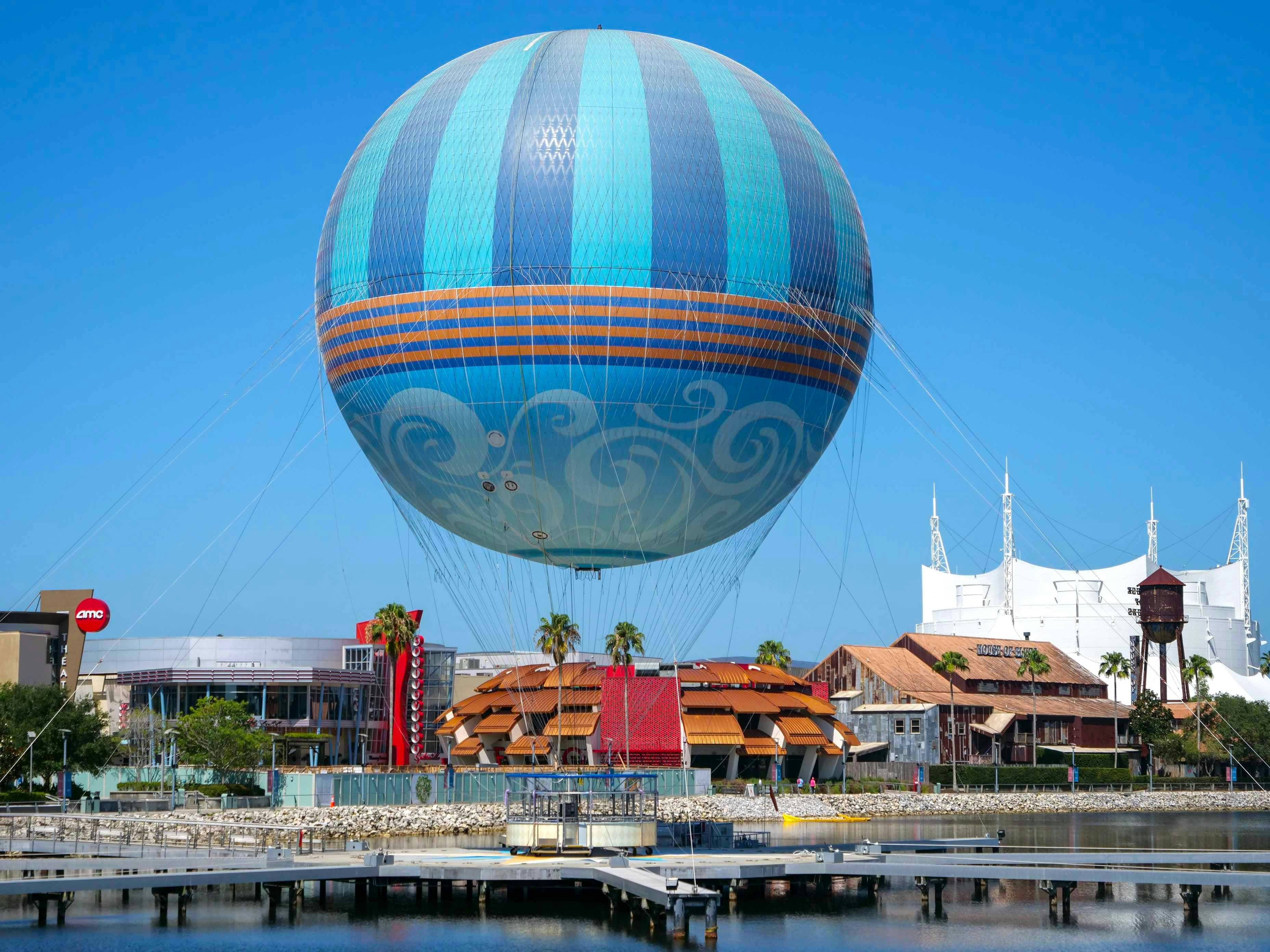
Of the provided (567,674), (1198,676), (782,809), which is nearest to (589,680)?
Answer: (567,674)

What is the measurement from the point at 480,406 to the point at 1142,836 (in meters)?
48.5

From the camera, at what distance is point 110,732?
107m

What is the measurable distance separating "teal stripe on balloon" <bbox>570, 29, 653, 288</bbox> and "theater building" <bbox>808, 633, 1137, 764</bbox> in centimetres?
7708

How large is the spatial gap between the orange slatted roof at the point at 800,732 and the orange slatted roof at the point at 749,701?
0.99 m

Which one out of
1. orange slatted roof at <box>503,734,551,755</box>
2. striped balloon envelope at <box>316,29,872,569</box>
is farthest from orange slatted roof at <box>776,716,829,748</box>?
striped balloon envelope at <box>316,29,872,569</box>

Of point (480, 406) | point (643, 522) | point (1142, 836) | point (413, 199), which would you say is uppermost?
point (413, 199)

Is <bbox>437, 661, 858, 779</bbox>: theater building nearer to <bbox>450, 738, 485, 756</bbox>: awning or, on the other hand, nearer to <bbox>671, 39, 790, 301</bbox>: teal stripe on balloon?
<bbox>450, 738, 485, 756</bbox>: awning

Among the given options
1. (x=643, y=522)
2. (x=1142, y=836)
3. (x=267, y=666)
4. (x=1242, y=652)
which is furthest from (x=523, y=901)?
(x=1242, y=652)

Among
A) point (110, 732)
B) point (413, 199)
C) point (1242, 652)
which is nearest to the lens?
point (413, 199)

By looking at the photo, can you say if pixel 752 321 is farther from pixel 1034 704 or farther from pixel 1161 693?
pixel 1161 693

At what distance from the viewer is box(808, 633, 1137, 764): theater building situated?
10794 cm

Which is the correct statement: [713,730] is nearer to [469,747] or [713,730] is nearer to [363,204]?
[469,747]

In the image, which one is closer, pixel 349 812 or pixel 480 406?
pixel 480 406

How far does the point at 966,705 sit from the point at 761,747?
24.5 m
